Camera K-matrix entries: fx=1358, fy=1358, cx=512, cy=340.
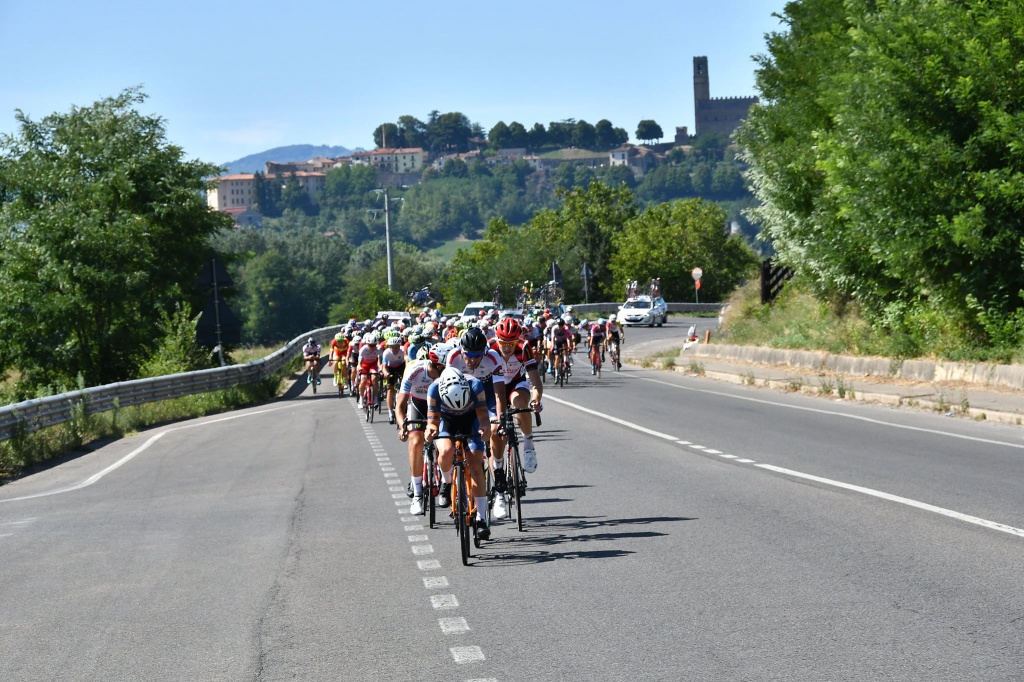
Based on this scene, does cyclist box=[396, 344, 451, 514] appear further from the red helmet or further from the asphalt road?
the red helmet

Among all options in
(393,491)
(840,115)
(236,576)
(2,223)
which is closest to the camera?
(236,576)

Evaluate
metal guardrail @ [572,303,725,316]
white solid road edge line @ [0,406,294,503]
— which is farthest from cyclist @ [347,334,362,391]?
metal guardrail @ [572,303,725,316]

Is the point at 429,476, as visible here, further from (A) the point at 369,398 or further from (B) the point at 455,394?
(A) the point at 369,398

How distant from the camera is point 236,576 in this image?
9.40 m

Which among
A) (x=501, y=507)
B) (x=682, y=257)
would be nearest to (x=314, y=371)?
(x=501, y=507)

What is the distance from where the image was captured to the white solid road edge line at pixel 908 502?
9896 mm

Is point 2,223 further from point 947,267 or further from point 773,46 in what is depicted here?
point 947,267

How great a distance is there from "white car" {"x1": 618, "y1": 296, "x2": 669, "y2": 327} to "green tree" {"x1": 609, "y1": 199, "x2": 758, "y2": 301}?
2722cm

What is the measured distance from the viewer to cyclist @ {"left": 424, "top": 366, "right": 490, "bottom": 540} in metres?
10.0

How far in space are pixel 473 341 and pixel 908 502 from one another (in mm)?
3977

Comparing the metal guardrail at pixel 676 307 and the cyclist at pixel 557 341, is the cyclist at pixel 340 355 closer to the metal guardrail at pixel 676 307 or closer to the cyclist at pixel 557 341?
the cyclist at pixel 557 341

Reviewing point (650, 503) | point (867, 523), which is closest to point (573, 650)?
point (867, 523)

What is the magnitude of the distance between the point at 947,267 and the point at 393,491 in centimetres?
1554

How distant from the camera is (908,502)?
11453 mm
